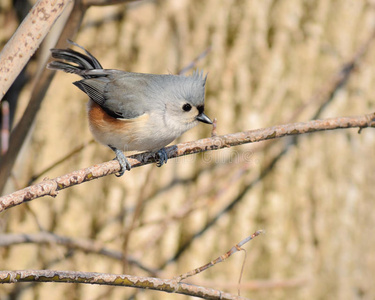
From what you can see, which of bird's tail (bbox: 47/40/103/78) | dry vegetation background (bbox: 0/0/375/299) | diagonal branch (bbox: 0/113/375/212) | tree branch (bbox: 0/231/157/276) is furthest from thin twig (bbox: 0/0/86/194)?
dry vegetation background (bbox: 0/0/375/299)

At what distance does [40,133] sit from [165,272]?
132 centimetres

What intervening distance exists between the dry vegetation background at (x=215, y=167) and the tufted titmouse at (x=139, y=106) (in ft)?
2.47

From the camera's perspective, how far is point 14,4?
3264 mm

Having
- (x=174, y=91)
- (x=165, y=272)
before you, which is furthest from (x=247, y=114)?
(x=165, y=272)

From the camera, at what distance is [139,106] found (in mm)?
2348

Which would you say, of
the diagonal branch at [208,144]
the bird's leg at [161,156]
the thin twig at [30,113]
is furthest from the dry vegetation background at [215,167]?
the thin twig at [30,113]

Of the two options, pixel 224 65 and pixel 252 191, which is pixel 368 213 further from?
pixel 224 65

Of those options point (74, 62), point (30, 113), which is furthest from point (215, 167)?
point (30, 113)

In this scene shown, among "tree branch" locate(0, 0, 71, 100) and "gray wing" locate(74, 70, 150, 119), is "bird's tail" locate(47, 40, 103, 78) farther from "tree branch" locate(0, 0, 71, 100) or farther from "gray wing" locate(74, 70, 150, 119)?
"tree branch" locate(0, 0, 71, 100)

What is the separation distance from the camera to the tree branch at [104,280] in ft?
4.27

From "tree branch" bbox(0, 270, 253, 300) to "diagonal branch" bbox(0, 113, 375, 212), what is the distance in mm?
256

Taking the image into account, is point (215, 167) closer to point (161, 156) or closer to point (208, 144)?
point (161, 156)

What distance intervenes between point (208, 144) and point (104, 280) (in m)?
0.78

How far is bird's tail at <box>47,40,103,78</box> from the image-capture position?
216cm
